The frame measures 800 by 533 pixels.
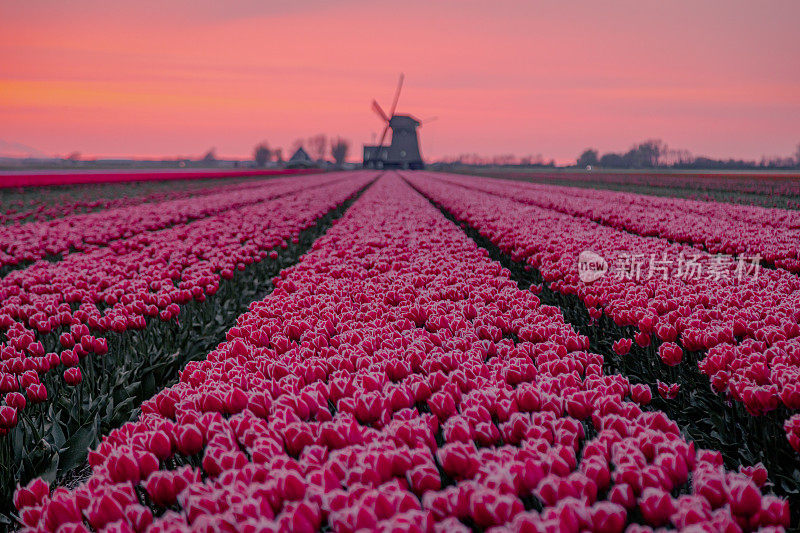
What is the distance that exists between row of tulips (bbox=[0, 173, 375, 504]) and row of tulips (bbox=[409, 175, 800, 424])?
361 centimetres

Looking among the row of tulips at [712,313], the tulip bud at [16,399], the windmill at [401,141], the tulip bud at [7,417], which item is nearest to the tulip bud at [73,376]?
the tulip bud at [16,399]

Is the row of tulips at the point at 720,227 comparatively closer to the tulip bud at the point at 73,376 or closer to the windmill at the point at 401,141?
the tulip bud at the point at 73,376

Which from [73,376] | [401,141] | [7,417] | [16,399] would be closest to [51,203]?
[73,376]

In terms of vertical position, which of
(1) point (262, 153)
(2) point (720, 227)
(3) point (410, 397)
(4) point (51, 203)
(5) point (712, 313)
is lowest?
(3) point (410, 397)

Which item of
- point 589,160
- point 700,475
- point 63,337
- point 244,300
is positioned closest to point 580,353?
point 700,475

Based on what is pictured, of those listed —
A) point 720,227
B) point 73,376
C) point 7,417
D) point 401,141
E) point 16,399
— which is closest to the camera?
point 7,417

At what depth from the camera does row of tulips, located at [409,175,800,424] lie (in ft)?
9.17

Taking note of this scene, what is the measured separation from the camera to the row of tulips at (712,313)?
9.17ft

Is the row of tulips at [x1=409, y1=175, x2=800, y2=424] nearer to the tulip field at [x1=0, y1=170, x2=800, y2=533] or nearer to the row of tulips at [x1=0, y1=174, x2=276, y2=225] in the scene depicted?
the tulip field at [x1=0, y1=170, x2=800, y2=533]

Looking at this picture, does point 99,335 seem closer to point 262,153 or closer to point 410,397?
point 410,397

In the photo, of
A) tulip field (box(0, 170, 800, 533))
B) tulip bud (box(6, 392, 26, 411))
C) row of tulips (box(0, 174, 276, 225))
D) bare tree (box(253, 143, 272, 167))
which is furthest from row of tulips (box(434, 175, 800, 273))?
bare tree (box(253, 143, 272, 167))

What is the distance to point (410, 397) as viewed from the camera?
2.56 meters

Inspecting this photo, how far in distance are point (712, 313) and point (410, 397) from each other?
2.54 m

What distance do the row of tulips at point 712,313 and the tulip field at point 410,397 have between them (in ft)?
0.06
